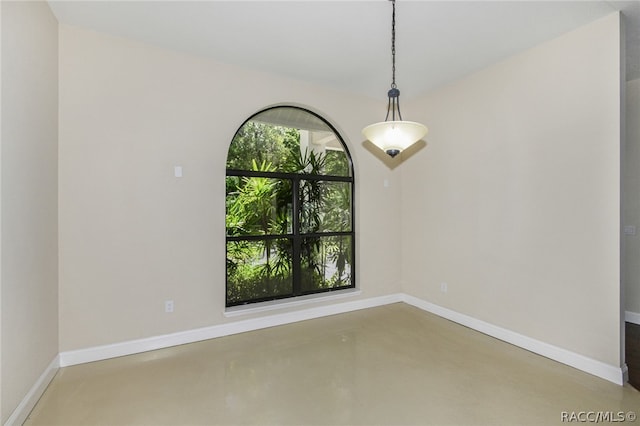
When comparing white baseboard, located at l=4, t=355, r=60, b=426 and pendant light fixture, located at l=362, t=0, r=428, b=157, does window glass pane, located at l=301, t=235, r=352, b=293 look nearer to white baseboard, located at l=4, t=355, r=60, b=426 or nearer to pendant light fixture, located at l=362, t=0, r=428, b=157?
pendant light fixture, located at l=362, t=0, r=428, b=157

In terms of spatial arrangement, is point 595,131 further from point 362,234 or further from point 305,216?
point 305,216

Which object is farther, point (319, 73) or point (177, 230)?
point (319, 73)

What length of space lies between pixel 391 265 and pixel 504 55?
2.80 m

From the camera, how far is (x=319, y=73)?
3.51 m

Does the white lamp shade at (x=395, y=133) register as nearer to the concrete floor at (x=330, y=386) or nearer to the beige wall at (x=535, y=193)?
the beige wall at (x=535, y=193)

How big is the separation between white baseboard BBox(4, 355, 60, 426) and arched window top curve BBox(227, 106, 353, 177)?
2288 mm

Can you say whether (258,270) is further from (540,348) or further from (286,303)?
(540,348)

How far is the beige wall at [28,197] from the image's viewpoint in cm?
182

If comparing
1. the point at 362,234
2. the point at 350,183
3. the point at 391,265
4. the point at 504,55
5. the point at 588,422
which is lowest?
the point at 588,422

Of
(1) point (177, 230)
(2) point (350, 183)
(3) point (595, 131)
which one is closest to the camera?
(3) point (595, 131)

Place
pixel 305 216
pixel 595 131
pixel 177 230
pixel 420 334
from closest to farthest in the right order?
pixel 595 131 → pixel 177 230 → pixel 420 334 → pixel 305 216

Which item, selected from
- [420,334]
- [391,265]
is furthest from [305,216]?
[420,334]

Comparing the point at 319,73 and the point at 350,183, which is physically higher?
the point at 319,73

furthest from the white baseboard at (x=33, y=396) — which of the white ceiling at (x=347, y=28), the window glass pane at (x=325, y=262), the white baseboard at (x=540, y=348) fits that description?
the white baseboard at (x=540, y=348)
